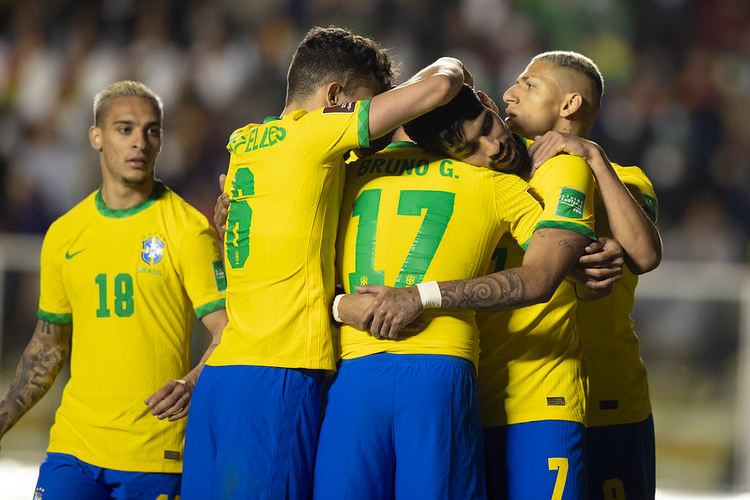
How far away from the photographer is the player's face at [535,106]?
11.4 feet

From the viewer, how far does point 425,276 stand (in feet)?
9.12

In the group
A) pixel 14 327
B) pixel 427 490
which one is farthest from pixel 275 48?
pixel 427 490

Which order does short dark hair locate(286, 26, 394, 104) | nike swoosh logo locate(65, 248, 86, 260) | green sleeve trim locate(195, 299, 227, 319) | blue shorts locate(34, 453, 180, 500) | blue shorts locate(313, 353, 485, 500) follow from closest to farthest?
blue shorts locate(313, 353, 485, 500), short dark hair locate(286, 26, 394, 104), blue shorts locate(34, 453, 180, 500), green sleeve trim locate(195, 299, 227, 319), nike swoosh logo locate(65, 248, 86, 260)

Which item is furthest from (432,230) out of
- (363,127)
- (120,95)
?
(120,95)

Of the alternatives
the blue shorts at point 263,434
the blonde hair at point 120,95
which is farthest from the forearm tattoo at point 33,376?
the blue shorts at point 263,434

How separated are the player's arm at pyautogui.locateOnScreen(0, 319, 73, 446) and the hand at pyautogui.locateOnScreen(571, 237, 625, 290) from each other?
227 cm

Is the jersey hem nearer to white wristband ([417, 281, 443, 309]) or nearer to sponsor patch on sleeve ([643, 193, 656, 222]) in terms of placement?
white wristband ([417, 281, 443, 309])

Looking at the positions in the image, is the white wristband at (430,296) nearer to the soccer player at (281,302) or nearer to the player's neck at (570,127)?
the soccer player at (281,302)

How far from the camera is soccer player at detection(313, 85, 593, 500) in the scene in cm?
264

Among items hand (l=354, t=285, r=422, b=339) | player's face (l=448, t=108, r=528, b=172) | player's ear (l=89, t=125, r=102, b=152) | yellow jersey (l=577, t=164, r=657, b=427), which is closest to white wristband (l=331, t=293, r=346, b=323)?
hand (l=354, t=285, r=422, b=339)

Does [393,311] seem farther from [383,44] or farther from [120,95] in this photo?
[383,44]

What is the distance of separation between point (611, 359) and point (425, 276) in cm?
110

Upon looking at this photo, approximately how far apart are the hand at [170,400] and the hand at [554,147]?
152 centimetres

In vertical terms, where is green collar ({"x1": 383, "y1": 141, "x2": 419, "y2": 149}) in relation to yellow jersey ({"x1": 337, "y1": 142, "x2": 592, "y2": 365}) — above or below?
above
